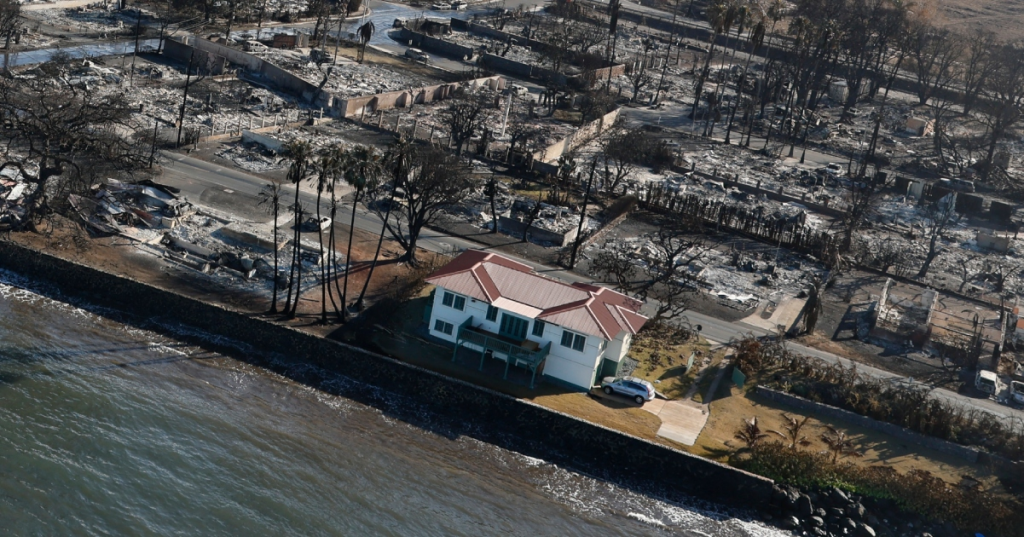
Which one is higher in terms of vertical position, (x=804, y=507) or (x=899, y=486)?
(x=899, y=486)

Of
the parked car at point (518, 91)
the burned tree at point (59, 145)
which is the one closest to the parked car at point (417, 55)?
the parked car at point (518, 91)

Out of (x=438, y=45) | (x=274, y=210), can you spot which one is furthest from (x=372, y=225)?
(x=438, y=45)

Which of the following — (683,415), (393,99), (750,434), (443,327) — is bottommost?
(683,415)

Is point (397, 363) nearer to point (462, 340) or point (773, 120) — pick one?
point (462, 340)

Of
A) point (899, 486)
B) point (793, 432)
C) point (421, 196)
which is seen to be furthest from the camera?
point (421, 196)

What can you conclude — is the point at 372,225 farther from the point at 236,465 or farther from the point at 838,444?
the point at 838,444


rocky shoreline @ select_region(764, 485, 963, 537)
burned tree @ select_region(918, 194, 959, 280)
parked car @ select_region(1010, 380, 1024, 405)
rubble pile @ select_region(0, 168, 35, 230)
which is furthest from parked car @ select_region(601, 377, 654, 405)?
rubble pile @ select_region(0, 168, 35, 230)

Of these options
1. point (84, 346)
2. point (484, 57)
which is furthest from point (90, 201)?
point (484, 57)
